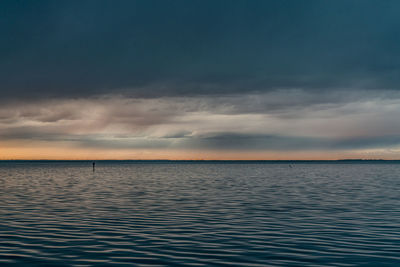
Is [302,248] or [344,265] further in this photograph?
[302,248]

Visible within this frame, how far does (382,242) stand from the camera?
69.6 feet

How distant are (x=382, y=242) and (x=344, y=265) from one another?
230 inches

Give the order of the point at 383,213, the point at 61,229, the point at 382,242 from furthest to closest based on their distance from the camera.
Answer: the point at 383,213, the point at 61,229, the point at 382,242

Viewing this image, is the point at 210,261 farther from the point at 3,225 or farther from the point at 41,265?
the point at 3,225

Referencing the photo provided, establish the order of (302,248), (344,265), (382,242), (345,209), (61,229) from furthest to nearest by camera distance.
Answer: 1. (345,209)
2. (61,229)
3. (382,242)
4. (302,248)
5. (344,265)

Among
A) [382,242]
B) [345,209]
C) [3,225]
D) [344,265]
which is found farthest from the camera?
[345,209]

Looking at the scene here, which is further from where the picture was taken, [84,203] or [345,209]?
[84,203]

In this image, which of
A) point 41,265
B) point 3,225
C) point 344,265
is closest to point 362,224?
point 344,265

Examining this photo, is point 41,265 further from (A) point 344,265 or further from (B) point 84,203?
(B) point 84,203

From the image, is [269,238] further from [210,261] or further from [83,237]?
[83,237]

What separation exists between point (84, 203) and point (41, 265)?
24492 mm

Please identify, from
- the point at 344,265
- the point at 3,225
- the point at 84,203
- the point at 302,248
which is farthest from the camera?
the point at 84,203

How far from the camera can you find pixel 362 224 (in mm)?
27297

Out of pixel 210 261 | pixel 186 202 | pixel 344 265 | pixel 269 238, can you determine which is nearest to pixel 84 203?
pixel 186 202
